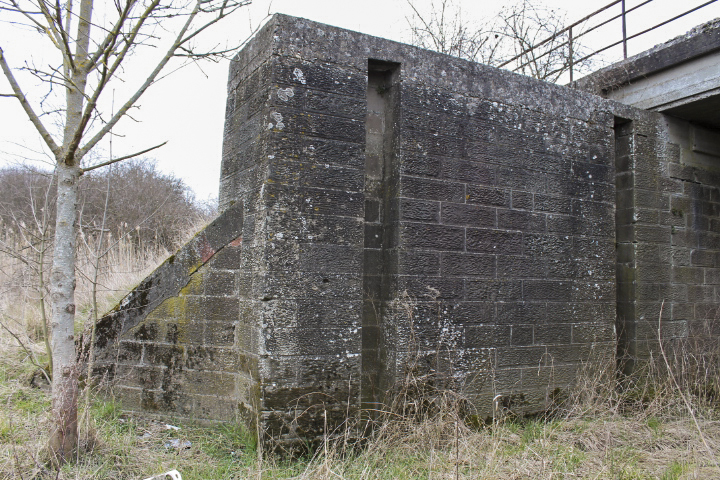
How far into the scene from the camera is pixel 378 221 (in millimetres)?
4074

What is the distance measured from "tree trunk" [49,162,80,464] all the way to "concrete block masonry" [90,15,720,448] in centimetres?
89

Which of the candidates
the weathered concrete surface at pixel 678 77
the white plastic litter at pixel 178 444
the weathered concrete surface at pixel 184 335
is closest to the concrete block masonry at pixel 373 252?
the weathered concrete surface at pixel 184 335

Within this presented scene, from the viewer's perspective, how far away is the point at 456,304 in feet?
13.5

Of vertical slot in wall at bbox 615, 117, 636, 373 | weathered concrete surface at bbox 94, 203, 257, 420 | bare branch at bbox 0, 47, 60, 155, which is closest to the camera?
bare branch at bbox 0, 47, 60, 155

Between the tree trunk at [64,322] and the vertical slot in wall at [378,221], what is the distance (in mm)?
1926

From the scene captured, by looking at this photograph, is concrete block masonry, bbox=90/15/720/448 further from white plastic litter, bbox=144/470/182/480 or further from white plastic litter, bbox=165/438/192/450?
white plastic litter, bbox=144/470/182/480

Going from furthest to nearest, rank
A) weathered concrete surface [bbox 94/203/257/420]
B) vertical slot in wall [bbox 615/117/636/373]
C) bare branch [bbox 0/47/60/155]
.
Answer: vertical slot in wall [bbox 615/117/636/373] < weathered concrete surface [bbox 94/203/257/420] < bare branch [bbox 0/47/60/155]

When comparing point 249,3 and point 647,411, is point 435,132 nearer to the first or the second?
point 249,3

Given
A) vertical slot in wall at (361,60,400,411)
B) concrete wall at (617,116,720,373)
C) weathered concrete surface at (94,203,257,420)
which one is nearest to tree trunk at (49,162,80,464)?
weathered concrete surface at (94,203,257,420)

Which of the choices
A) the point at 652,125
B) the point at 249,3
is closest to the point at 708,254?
the point at 652,125

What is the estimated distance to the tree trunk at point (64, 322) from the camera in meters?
3.09

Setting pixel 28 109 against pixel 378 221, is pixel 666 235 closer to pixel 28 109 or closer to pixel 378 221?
→ pixel 378 221

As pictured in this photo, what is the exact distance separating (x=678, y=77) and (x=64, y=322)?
231 inches

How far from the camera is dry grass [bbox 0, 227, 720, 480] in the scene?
3.21 meters
